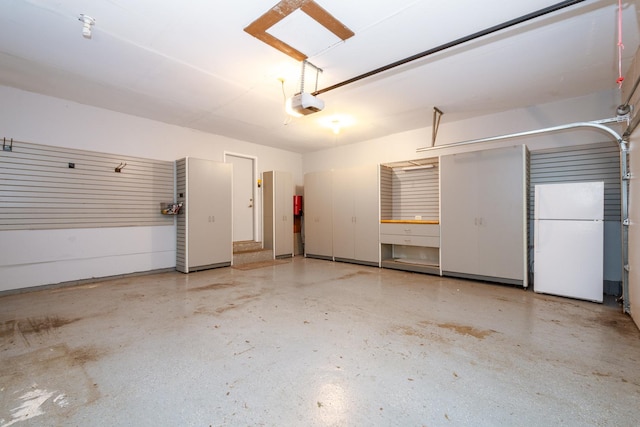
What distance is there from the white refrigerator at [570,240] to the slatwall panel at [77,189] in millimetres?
6087

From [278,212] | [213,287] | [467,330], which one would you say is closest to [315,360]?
[467,330]

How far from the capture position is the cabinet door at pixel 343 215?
6.21 metres

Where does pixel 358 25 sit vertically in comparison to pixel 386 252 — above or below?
above

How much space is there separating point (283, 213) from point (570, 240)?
5269 mm

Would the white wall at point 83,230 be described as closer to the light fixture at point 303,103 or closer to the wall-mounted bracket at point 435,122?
the light fixture at point 303,103

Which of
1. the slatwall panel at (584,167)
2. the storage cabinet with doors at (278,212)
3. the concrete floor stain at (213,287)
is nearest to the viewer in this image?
the slatwall panel at (584,167)

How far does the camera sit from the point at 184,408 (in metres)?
1.62

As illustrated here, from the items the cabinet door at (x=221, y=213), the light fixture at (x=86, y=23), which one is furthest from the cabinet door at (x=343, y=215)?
the light fixture at (x=86, y=23)

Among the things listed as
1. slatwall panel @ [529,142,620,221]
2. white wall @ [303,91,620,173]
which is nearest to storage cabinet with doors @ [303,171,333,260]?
white wall @ [303,91,620,173]

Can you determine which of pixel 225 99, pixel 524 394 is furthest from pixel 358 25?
pixel 524 394

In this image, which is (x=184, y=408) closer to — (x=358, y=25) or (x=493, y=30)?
(x=358, y=25)

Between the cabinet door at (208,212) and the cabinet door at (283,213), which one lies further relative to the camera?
the cabinet door at (283,213)

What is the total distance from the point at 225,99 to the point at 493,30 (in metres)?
3.42

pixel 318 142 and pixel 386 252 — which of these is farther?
pixel 318 142
